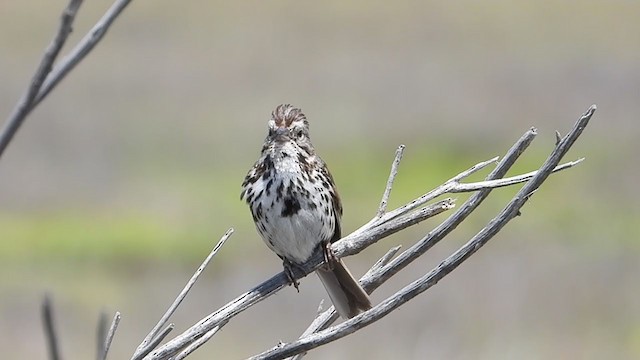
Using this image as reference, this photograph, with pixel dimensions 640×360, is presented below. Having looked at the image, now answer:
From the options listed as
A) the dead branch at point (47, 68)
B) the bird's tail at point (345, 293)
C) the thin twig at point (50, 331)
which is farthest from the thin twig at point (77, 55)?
the bird's tail at point (345, 293)

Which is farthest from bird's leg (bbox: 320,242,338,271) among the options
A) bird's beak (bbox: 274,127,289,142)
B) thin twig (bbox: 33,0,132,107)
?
thin twig (bbox: 33,0,132,107)

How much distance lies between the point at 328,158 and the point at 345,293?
515 inches

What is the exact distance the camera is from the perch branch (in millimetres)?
2619

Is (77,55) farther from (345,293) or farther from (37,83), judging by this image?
(345,293)

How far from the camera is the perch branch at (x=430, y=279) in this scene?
8.59ft

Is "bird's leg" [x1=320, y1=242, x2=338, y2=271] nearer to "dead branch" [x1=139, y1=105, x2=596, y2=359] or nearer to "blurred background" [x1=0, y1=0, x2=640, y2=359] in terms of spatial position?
"dead branch" [x1=139, y1=105, x2=596, y2=359]

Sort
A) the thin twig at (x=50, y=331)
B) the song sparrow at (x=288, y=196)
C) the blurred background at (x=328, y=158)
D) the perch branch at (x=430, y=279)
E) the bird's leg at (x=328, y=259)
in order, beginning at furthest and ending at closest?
the blurred background at (x=328, y=158)
the song sparrow at (x=288, y=196)
the bird's leg at (x=328, y=259)
the perch branch at (x=430, y=279)
the thin twig at (x=50, y=331)

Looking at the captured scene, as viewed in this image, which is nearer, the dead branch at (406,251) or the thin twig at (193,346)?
the dead branch at (406,251)

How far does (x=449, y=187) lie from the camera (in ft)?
10.3

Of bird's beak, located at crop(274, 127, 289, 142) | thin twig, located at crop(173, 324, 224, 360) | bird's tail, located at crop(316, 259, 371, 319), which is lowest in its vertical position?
thin twig, located at crop(173, 324, 224, 360)

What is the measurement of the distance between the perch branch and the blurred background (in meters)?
7.06

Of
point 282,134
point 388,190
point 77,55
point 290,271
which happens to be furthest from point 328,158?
point 77,55

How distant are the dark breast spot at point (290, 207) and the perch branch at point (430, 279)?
1.54m

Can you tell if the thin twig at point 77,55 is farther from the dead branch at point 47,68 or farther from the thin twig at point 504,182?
the thin twig at point 504,182
